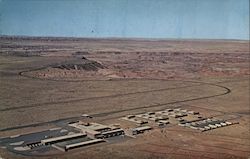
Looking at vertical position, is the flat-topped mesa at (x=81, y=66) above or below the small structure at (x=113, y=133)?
above

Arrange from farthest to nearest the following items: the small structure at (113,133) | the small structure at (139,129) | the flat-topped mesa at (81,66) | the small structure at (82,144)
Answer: the flat-topped mesa at (81,66), the small structure at (139,129), the small structure at (113,133), the small structure at (82,144)

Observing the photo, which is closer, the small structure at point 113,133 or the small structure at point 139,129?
the small structure at point 113,133

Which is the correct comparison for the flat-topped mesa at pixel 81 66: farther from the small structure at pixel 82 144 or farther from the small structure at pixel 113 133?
the small structure at pixel 82 144

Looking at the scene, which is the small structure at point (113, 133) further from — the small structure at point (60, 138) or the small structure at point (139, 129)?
the small structure at point (60, 138)

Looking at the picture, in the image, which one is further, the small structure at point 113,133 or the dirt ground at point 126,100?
the small structure at point 113,133

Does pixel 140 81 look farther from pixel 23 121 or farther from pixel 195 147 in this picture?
pixel 195 147

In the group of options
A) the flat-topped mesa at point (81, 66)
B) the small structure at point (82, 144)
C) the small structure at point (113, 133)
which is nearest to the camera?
the small structure at point (82, 144)

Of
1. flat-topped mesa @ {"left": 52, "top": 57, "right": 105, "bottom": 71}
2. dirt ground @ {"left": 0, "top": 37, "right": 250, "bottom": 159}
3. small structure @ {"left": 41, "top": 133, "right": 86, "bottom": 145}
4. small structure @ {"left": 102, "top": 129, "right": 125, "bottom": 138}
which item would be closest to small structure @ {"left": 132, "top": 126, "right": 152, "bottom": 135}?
dirt ground @ {"left": 0, "top": 37, "right": 250, "bottom": 159}

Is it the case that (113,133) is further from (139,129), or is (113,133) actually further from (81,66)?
(81,66)

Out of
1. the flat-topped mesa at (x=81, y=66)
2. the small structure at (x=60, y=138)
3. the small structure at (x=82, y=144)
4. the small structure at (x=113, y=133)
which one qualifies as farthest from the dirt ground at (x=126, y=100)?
the small structure at (x=60, y=138)

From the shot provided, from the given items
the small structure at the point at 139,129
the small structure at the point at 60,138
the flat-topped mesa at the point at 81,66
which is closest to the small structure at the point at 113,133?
the small structure at the point at 139,129

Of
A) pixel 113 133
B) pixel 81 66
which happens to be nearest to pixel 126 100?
pixel 113 133
